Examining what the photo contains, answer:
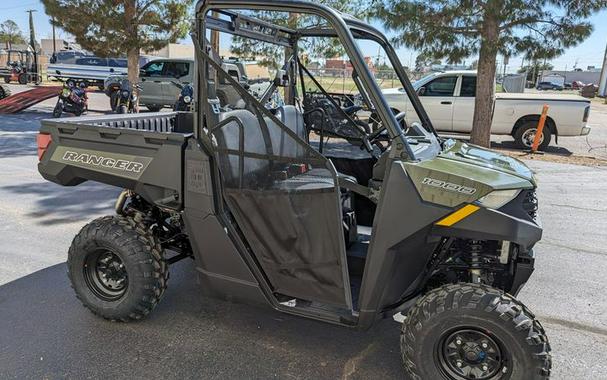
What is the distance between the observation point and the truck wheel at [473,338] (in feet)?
7.59

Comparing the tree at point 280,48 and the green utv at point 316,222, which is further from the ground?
the tree at point 280,48

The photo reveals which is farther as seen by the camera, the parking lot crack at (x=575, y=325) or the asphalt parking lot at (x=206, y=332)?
the parking lot crack at (x=575, y=325)

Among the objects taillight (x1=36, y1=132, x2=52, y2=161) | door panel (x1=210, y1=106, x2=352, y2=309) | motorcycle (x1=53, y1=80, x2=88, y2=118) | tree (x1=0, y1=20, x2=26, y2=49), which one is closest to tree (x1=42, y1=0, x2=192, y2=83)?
motorcycle (x1=53, y1=80, x2=88, y2=118)

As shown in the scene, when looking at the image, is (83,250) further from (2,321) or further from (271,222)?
(271,222)

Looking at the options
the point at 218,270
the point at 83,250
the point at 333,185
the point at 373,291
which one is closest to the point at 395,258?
the point at 373,291

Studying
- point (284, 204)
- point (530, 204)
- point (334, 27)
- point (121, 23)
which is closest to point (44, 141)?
point (284, 204)

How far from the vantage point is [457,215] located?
2.33 metres

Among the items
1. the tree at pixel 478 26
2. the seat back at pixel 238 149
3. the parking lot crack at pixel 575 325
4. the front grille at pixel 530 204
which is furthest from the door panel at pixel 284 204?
the tree at pixel 478 26

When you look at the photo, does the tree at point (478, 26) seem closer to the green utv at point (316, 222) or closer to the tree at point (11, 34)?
the green utv at point (316, 222)

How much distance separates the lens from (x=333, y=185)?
2.53 metres

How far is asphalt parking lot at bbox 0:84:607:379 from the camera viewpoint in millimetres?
2773

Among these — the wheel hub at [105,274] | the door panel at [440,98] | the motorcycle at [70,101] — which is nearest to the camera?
the wheel hub at [105,274]

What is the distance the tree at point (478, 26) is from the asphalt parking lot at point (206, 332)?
19.3 feet

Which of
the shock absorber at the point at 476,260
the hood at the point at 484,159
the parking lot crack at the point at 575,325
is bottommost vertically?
the parking lot crack at the point at 575,325
